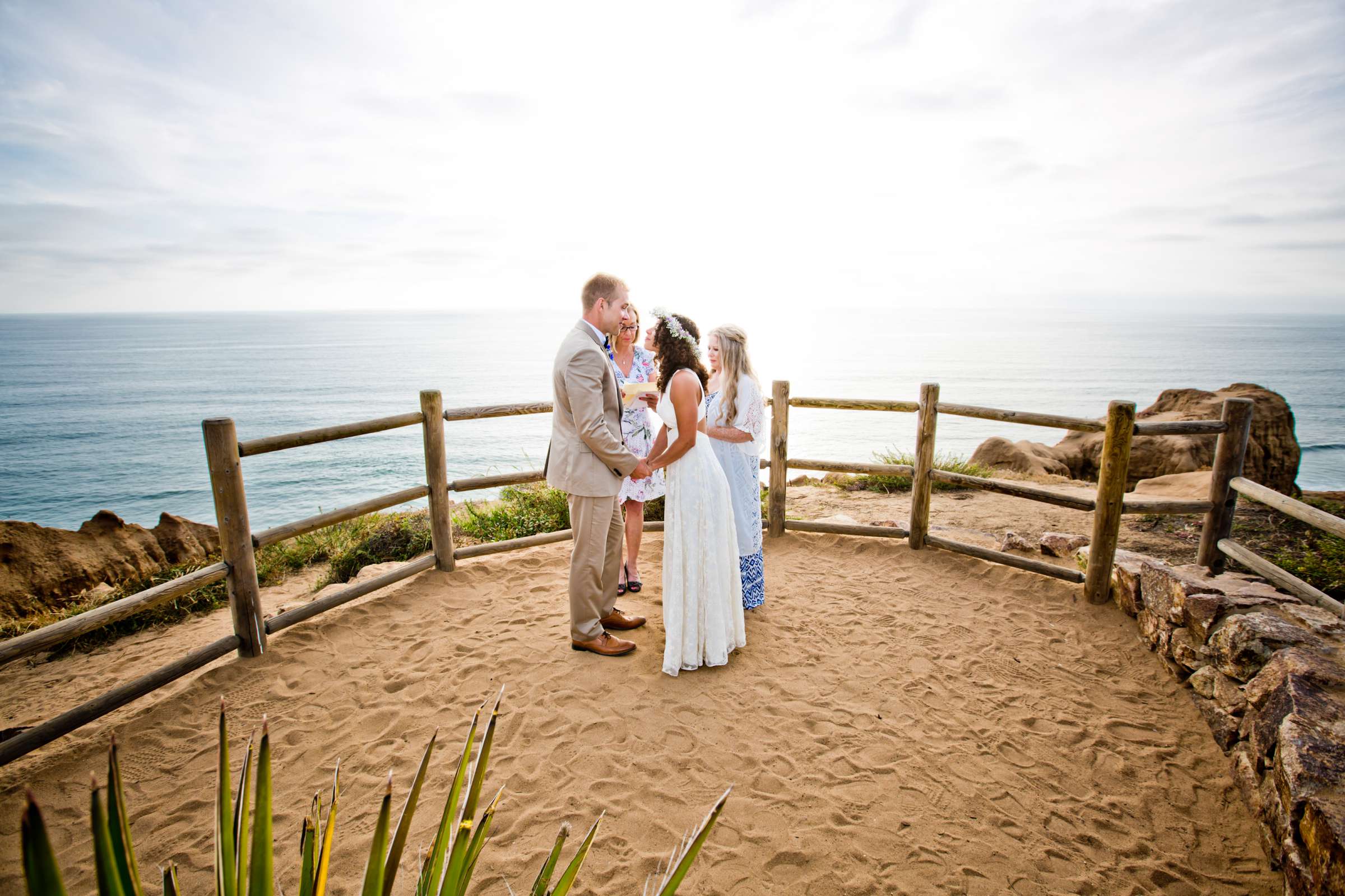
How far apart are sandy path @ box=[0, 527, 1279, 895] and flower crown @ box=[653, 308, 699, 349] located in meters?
1.90

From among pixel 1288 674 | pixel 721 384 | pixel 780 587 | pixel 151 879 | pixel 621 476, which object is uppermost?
pixel 721 384

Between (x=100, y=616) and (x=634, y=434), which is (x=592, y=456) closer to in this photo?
(x=634, y=434)

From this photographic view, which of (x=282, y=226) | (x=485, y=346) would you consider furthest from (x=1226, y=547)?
(x=282, y=226)

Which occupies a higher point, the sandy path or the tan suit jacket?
the tan suit jacket

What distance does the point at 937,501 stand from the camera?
8172 mm

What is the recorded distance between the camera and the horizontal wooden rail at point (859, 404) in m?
5.37

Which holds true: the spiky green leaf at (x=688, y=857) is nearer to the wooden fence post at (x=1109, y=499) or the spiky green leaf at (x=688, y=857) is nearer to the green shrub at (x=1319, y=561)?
the wooden fence post at (x=1109, y=499)

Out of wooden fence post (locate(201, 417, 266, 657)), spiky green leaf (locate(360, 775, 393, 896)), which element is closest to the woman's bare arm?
wooden fence post (locate(201, 417, 266, 657))

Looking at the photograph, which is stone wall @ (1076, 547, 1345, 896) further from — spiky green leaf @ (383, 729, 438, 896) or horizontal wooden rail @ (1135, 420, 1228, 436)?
spiky green leaf @ (383, 729, 438, 896)

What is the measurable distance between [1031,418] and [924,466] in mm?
922

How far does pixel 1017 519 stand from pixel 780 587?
392cm

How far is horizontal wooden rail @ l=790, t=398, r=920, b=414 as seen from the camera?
17.6 ft

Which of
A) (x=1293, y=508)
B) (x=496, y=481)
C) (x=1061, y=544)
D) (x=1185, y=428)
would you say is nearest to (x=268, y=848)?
(x=496, y=481)

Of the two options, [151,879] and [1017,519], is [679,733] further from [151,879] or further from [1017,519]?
[1017,519]
